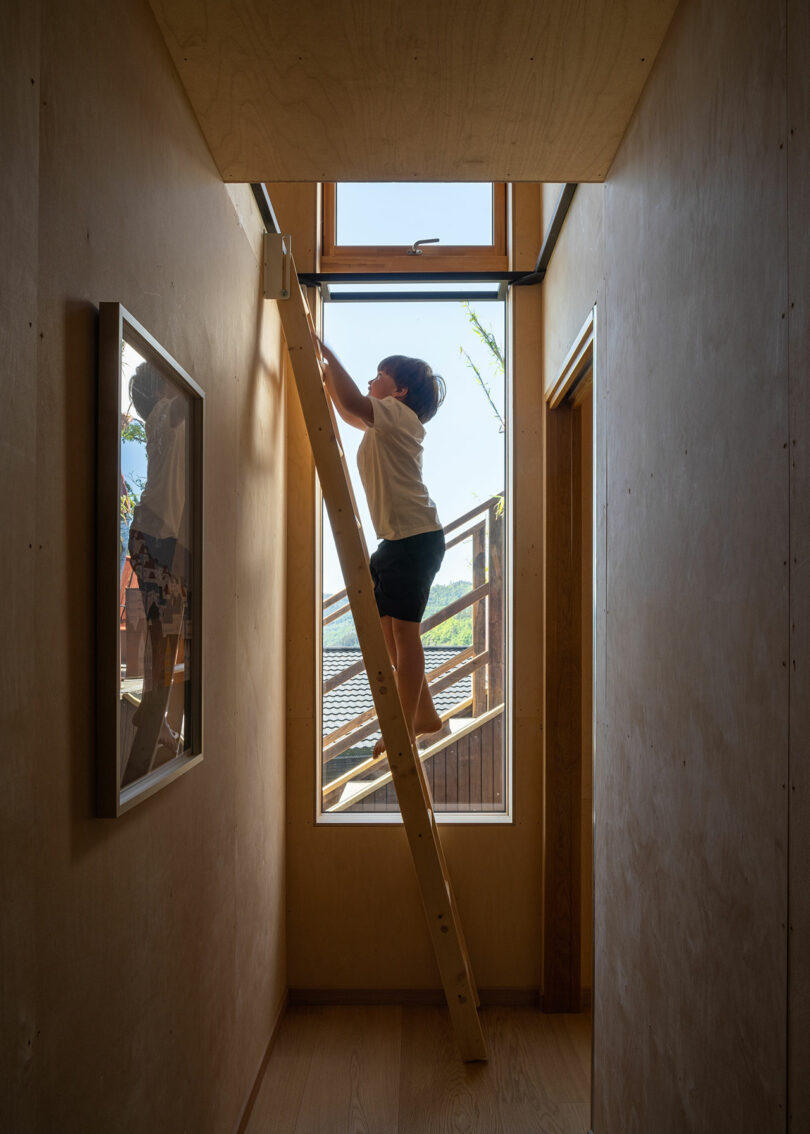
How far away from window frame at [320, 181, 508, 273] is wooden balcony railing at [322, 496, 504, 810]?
36.3 inches

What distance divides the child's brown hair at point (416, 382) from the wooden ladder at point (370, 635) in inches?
19.8

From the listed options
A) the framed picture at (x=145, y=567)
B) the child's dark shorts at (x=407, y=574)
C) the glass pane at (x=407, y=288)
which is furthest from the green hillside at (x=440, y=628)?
the framed picture at (x=145, y=567)

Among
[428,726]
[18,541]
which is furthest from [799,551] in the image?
[428,726]

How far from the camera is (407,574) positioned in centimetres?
294

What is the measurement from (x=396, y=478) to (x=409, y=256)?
3.04ft

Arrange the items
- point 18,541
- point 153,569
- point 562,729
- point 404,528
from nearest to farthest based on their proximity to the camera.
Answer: point 18,541, point 153,569, point 404,528, point 562,729

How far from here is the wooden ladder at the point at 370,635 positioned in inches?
98.0

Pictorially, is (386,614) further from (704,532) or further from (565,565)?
(704,532)

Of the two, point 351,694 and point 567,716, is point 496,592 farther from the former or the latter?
point 351,694

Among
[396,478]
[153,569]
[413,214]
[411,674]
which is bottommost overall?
[411,674]

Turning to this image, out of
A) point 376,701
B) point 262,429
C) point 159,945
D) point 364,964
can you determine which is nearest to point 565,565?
point 376,701

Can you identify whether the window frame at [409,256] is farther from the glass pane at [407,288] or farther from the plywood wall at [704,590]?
the plywood wall at [704,590]

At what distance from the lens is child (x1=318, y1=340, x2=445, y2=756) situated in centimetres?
292

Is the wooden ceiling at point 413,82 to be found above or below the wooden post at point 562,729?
above
